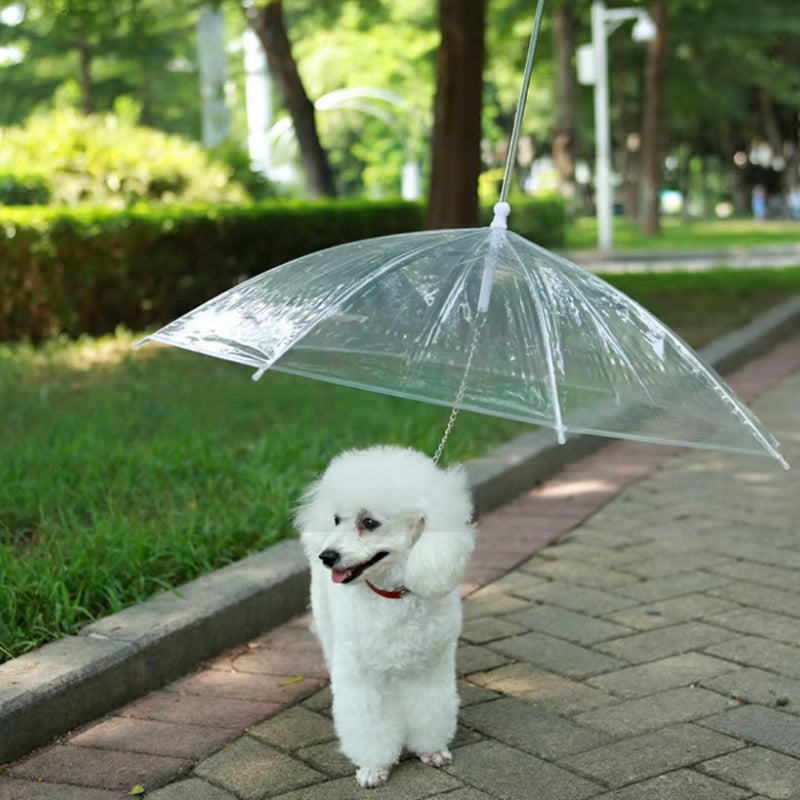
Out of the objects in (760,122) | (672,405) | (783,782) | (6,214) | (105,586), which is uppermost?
(760,122)

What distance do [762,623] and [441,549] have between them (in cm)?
187

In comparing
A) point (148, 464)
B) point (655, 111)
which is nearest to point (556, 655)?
point (148, 464)

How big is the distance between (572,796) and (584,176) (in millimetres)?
57858

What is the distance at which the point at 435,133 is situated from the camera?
10906 mm

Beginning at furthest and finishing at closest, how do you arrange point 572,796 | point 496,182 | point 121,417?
point 496,182 → point 121,417 → point 572,796

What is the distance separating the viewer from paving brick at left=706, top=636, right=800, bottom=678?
3.92 m

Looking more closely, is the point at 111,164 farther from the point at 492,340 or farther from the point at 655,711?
the point at 655,711

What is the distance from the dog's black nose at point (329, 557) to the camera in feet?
9.36

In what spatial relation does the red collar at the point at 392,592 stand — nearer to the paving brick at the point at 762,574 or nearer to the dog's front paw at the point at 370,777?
the dog's front paw at the point at 370,777

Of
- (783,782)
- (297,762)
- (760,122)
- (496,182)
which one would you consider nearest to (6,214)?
(297,762)

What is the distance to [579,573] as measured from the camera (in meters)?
4.93

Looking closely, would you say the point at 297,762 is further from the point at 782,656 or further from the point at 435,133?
the point at 435,133

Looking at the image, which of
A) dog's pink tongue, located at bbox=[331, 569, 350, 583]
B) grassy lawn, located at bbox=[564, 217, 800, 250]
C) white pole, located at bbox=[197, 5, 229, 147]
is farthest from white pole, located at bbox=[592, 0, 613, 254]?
dog's pink tongue, located at bbox=[331, 569, 350, 583]

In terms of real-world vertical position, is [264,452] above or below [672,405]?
below
